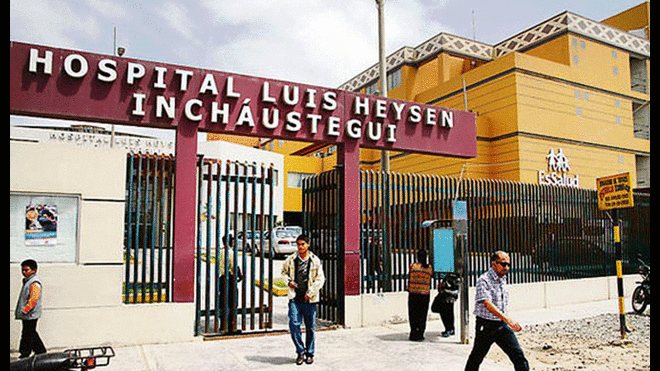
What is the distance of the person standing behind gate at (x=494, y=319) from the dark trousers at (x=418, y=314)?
117 inches

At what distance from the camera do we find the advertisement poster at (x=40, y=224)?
760 centimetres

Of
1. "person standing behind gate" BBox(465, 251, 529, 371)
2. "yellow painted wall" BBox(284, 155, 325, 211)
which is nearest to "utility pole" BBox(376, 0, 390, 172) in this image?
"person standing behind gate" BBox(465, 251, 529, 371)

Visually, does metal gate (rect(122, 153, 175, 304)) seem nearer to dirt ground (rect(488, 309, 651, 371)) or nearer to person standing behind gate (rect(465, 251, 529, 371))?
person standing behind gate (rect(465, 251, 529, 371))

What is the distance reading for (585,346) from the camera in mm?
8414

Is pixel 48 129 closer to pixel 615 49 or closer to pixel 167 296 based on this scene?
pixel 167 296

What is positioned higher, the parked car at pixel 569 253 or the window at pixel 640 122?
the window at pixel 640 122

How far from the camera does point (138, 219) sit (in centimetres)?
824

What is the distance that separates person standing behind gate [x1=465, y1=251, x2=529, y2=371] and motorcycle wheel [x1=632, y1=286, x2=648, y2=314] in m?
7.53

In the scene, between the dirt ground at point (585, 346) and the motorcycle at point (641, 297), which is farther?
the motorcycle at point (641, 297)

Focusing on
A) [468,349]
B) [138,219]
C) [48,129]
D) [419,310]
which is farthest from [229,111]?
[48,129]

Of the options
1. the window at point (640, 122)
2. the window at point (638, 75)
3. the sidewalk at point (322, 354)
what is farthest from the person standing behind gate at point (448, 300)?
the window at point (640, 122)

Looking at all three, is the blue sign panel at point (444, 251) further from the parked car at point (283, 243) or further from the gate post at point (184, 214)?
the parked car at point (283, 243)

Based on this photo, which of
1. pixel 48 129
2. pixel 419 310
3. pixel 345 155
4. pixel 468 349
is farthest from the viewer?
pixel 48 129

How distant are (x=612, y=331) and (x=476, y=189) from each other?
12.4 ft
